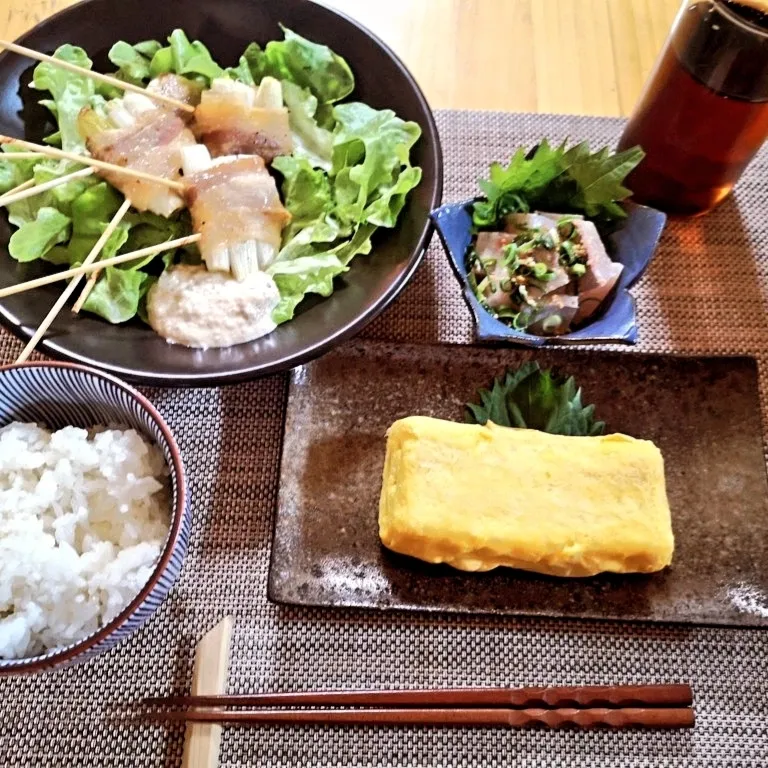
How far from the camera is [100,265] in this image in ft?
4.09

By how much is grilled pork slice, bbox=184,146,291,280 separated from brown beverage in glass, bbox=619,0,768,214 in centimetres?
73

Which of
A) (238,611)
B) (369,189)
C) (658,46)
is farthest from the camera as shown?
(658,46)

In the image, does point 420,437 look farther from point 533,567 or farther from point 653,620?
point 653,620

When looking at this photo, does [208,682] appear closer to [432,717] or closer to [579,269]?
[432,717]

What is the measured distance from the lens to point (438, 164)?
4.51 ft

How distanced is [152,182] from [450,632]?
951 millimetres

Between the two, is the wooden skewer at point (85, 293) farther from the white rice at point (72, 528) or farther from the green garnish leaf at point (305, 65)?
the green garnish leaf at point (305, 65)

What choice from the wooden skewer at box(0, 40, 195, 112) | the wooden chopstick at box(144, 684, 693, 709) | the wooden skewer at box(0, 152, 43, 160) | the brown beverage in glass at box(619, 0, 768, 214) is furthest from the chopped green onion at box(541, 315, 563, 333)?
the wooden skewer at box(0, 152, 43, 160)

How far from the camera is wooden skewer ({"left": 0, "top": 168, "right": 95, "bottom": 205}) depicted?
4.09 ft

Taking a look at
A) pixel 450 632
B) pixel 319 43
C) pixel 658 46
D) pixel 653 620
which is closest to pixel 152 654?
pixel 450 632

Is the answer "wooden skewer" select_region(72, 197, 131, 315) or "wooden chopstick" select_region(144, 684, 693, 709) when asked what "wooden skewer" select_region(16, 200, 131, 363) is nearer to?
"wooden skewer" select_region(72, 197, 131, 315)

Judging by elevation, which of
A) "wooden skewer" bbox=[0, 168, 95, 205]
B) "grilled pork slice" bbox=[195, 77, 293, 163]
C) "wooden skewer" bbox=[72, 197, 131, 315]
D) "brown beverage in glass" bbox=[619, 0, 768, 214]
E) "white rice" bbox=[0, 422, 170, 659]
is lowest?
"white rice" bbox=[0, 422, 170, 659]

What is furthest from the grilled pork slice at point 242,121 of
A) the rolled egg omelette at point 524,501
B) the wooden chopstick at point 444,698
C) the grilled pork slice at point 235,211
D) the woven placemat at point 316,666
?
the wooden chopstick at point 444,698

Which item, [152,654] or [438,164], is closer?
[152,654]
